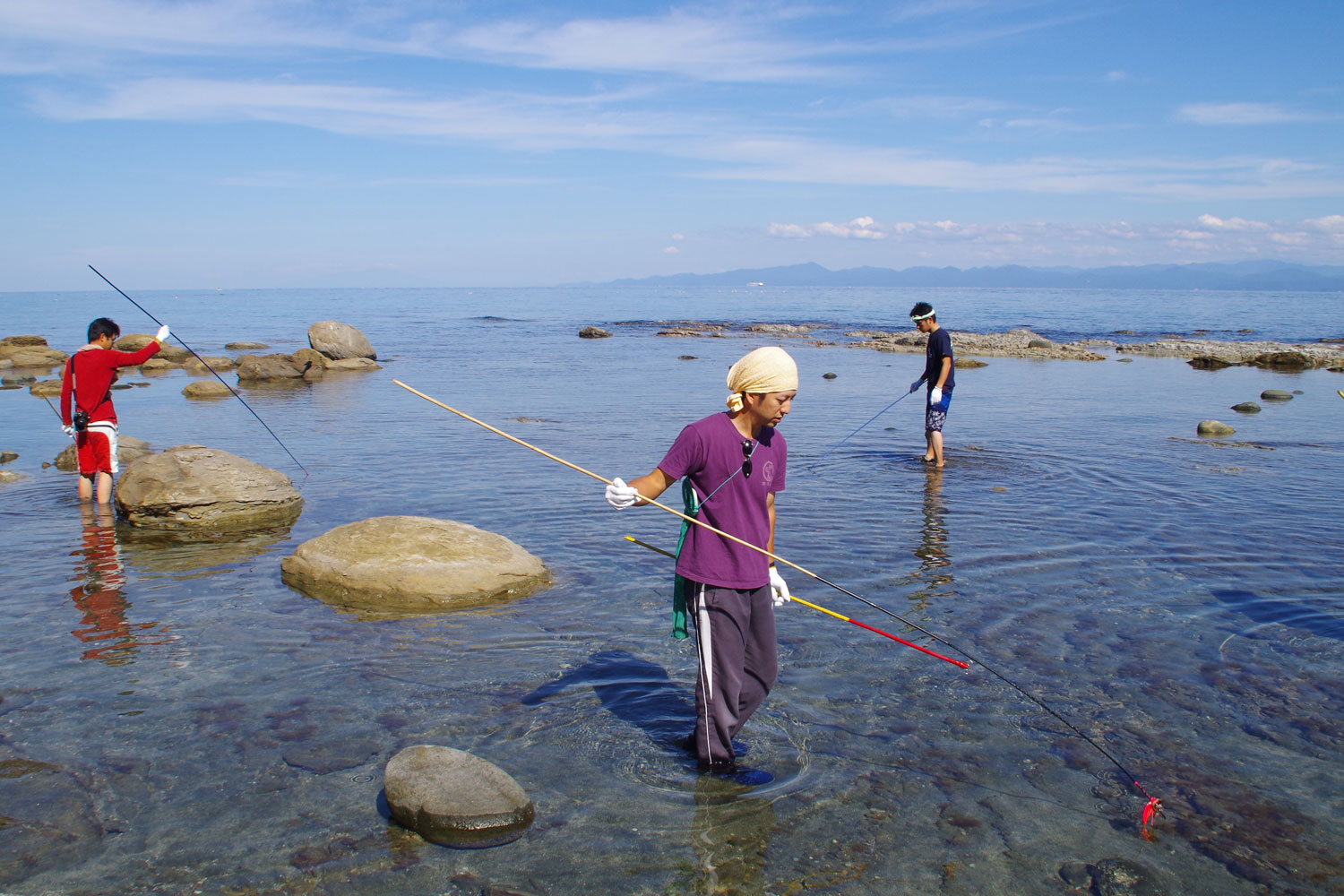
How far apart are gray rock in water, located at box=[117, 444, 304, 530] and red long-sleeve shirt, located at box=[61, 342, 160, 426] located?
0.79 meters

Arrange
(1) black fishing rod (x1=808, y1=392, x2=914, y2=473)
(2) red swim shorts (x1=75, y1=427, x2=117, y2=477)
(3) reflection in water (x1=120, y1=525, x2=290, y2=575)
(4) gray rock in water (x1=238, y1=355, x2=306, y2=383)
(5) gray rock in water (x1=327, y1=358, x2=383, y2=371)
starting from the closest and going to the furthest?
(3) reflection in water (x1=120, y1=525, x2=290, y2=575) < (2) red swim shorts (x1=75, y1=427, x2=117, y2=477) < (1) black fishing rod (x1=808, y1=392, x2=914, y2=473) < (4) gray rock in water (x1=238, y1=355, x2=306, y2=383) < (5) gray rock in water (x1=327, y1=358, x2=383, y2=371)

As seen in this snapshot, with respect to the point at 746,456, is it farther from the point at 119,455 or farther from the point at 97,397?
the point at 119,455

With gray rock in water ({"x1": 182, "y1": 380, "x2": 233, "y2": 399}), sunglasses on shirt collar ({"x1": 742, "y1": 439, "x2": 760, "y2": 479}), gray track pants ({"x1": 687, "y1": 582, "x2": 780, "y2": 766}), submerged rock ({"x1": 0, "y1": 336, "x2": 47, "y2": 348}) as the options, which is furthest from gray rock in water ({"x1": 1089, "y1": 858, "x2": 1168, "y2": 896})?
submerged rock ({"x1": 0, "y1": 336, "x2": 47, "y2": 348})

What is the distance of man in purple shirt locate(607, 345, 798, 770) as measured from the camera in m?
4.33

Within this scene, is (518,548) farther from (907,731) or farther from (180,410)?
(180,410)

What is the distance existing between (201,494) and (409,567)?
355 centimetres

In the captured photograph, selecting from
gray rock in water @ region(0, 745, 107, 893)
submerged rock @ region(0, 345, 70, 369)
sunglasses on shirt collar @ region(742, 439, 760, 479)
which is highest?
sunglasses on shirt collar @ region(742, 439, 760, 479)

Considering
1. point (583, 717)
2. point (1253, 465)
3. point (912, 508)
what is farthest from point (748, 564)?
point (1253, 465)

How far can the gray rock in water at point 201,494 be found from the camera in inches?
369

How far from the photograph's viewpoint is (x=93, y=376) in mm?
9711

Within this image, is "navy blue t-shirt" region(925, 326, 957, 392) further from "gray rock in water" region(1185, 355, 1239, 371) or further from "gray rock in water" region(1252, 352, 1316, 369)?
"gray rock in water" region(1252, 352, 1316, 369)

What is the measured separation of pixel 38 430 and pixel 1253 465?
20552mm

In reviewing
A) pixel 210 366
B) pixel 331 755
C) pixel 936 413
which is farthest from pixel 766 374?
pixel 210 366

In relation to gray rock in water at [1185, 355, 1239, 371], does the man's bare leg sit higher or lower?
lower
